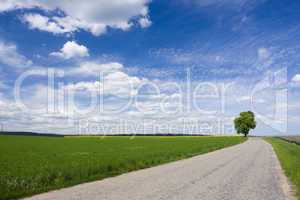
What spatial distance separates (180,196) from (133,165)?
32.6 ft

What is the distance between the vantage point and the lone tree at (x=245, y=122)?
127438 mm

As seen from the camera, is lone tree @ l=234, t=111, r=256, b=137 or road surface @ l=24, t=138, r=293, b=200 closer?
road surface @ l=24, t=138, r=293, b=200

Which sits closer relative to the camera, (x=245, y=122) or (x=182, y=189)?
(x=182, y=189)

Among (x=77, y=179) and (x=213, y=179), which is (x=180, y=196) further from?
(x=77, y=179)

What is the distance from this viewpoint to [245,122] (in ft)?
418

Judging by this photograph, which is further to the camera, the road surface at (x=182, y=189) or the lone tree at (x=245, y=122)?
the lone tree at (x=245, y=122)

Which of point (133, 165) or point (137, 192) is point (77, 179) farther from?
point (133, 165)

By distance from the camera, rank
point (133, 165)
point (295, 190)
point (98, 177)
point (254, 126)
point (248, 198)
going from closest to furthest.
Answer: point (248, 198) → point (295, 190) → point (98, 177) → point (133, 165) → point (254, 126)

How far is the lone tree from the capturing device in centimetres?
12744

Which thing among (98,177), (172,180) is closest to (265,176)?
(172,180)

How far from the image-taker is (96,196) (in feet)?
34.7

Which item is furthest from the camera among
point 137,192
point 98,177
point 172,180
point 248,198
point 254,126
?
point 254,126

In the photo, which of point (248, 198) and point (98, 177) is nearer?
point (248, 198)

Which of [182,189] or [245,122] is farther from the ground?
[182,189]
